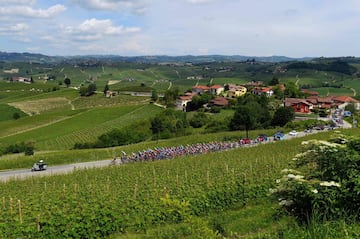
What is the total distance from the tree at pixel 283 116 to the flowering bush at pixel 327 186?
55.8m

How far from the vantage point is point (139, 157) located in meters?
33.2

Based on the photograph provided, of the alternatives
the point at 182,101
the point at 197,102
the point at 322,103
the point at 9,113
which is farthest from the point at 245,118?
the point at 9,113

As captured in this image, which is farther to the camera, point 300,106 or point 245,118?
point 300,106

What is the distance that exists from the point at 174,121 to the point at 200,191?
151 feet

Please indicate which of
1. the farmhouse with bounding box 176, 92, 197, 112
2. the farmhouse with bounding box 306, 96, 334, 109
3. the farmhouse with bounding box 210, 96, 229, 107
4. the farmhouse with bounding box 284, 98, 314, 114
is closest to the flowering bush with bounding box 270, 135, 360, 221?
the farmhouse with bounding box 284, 98, 314, 114

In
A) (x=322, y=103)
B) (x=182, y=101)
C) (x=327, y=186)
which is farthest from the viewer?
(x=182, y=101)

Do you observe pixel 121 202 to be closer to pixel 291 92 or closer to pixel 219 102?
pixel 219 102

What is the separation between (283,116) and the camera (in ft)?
206

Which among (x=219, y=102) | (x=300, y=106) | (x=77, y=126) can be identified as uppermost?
(x=219, y=102)

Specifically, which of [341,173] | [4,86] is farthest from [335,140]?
→ [4,86]

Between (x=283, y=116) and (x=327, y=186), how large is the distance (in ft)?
188

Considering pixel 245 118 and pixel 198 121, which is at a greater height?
pixel 245 118

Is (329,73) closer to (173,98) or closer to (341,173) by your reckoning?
→ (173,98)

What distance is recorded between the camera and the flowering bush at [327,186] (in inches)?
288
